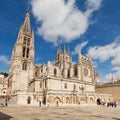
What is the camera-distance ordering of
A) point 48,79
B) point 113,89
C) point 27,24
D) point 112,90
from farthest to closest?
point 27,24 < point 112,90 < point 113,89 < point 48,79

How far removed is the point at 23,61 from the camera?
59.0 meters

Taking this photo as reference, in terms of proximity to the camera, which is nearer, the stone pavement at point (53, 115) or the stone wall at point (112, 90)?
the stone pavement at point (53, 115)

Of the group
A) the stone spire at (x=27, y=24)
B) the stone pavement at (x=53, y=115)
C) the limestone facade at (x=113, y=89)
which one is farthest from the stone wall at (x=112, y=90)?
the stone pavement at (x=53, y=115)

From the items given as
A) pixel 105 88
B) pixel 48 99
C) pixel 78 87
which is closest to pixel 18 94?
pixel 48 99

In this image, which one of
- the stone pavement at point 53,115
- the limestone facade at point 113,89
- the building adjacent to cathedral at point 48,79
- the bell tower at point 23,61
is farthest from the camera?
the limestone facade at point 113,89

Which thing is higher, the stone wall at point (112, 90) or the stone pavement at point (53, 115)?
the stone wall at point (112, 90)

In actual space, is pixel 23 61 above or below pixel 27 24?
below

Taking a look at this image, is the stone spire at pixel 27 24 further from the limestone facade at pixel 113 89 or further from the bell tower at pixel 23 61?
the limestone facade at pixel 113 89

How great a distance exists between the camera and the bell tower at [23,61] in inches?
2165

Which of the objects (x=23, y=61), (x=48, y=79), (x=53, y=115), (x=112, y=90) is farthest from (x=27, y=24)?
(x=53, y=115)

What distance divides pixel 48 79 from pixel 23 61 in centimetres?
1703

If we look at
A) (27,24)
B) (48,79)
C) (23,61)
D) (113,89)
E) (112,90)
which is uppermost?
(27,24)

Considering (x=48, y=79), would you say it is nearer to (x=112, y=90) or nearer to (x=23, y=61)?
(x=23, y=61)

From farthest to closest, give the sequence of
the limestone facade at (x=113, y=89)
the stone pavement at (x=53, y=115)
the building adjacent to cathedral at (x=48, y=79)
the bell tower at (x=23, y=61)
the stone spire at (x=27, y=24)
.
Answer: the stone spire at (x=27, y=24), the limestone facade at (x=113, y=89), the bell tower at (x=23, y=61), the building adjacent to cathedral at (x=48, y=79), the stone pavement at (x=53, y=115)
